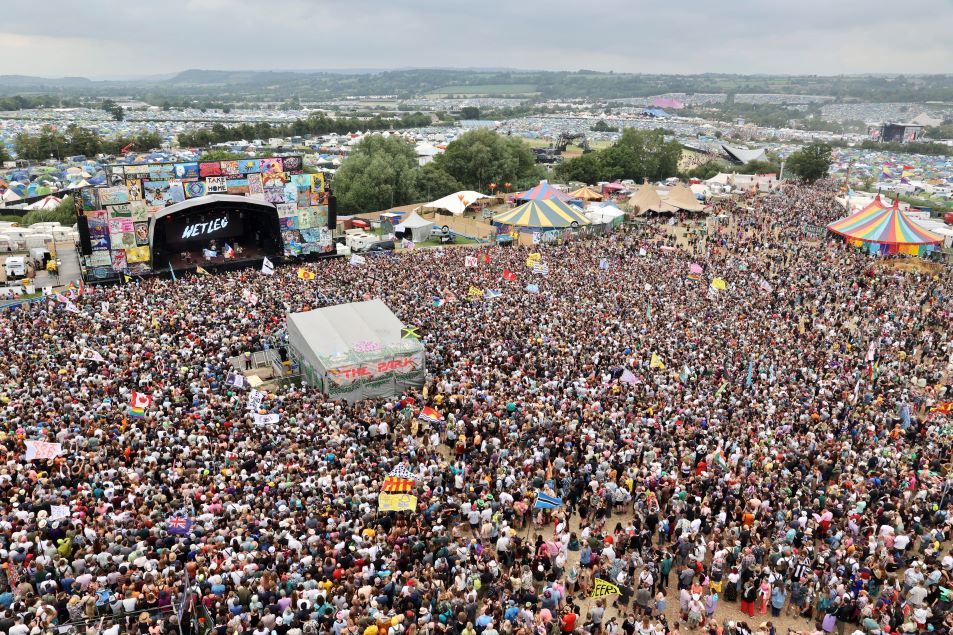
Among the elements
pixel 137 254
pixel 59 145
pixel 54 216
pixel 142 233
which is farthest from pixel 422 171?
pixel 59 145

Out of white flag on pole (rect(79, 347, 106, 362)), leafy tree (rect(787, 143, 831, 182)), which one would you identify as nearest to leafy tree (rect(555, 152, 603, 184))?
leafy tree (rect(787, 143, 831, 182))

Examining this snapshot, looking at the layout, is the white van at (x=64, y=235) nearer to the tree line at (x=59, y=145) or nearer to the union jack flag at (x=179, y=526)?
the union jack flag at (x=179, y=526)

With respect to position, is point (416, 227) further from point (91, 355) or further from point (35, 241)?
point (91, 355)

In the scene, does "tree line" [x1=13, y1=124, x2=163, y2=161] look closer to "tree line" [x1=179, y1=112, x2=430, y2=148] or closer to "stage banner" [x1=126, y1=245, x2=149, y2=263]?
"tree line" [x1=179, y1=112, x2=430, y2=148]

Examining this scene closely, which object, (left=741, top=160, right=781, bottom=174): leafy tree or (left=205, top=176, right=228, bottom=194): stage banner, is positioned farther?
(left=741, top=160, right=781, bottom=174): leafy tree

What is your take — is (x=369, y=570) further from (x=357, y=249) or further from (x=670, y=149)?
(x=670, y=149)

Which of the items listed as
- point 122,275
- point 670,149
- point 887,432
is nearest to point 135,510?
point 887,432

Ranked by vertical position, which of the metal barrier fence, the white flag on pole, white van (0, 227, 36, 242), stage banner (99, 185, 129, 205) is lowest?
the metal barrier fence
